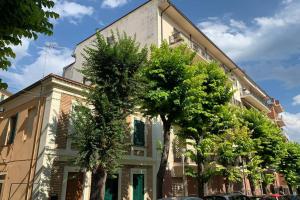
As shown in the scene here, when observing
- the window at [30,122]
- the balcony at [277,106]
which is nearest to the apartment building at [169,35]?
the window at [30,122]

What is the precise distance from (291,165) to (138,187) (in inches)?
1060

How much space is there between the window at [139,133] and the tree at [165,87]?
3.41 m

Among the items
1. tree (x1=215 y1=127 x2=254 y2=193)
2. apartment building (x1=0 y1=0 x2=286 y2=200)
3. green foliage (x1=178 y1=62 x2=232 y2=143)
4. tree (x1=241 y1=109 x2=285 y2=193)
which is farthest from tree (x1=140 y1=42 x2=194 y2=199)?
tree (x1=241 y1=109 x2=285 y2=193)

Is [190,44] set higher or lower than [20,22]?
higher

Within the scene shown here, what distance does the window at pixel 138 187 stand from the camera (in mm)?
17091

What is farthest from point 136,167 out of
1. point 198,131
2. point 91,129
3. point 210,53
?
point 210,53

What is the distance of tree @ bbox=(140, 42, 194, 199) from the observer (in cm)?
1416

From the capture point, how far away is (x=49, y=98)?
14.4 meters

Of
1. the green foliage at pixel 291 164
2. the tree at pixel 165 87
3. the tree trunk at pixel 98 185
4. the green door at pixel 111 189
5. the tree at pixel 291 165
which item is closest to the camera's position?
the tree trunk at pixel 98 185

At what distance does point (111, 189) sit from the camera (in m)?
15.8

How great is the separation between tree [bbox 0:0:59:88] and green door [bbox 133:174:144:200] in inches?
504

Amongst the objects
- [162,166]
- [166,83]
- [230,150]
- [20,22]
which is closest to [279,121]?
[230,150]

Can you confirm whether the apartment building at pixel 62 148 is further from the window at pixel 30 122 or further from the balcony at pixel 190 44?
→ the balcony at pixel 190 44

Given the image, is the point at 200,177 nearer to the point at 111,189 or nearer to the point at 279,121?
the point at 111,189
